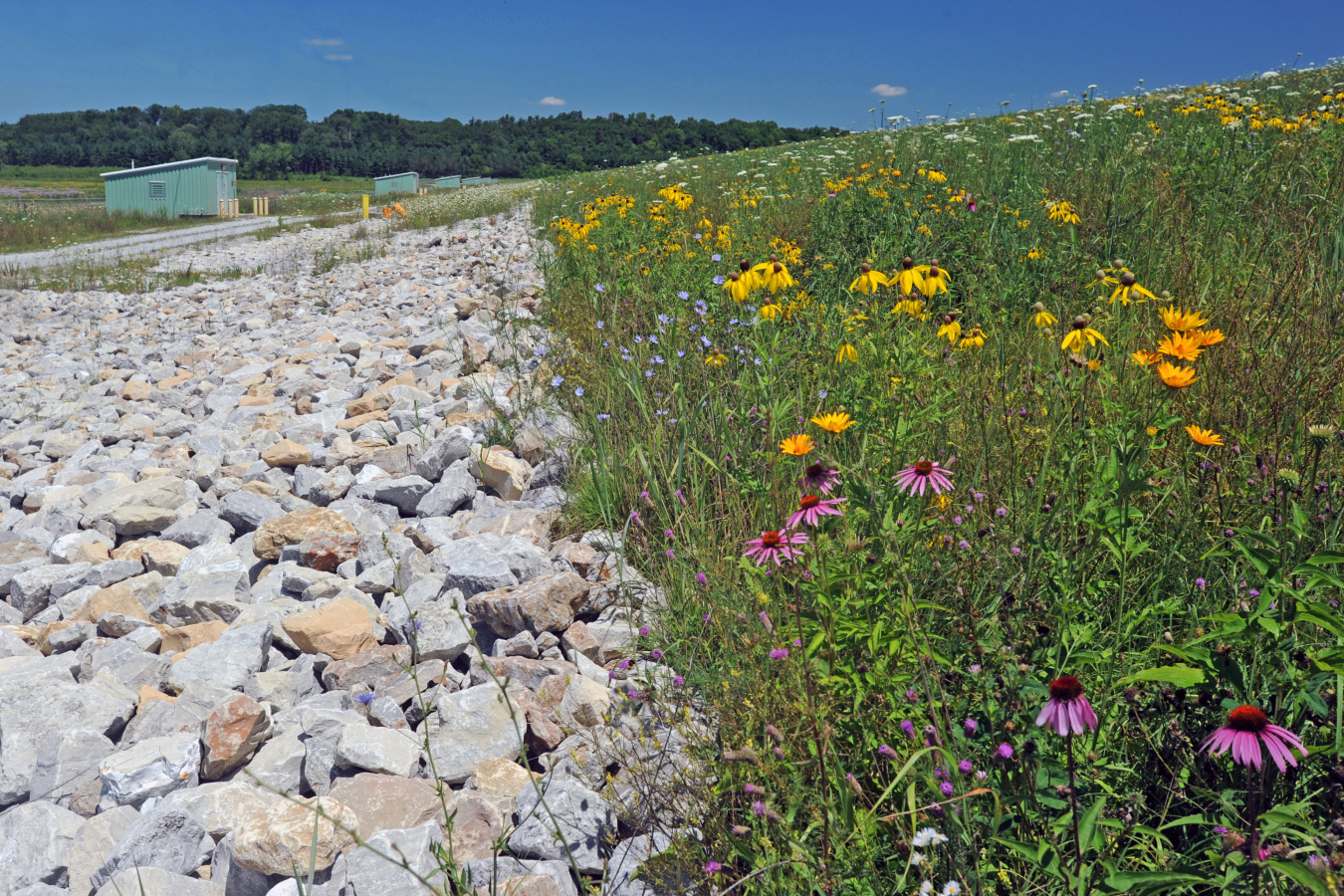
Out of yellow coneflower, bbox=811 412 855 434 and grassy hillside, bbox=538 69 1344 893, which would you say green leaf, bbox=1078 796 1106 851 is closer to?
grassy hillside, bbox=538 69 1344 893

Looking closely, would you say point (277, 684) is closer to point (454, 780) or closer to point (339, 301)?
point (454, 780)

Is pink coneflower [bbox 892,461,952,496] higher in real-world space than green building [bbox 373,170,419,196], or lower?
lower

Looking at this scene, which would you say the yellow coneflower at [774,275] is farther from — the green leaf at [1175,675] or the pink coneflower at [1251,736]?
the pink coneflower at [1251,736]

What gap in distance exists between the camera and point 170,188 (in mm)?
29422

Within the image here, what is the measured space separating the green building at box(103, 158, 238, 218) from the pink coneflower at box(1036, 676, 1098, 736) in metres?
35.2

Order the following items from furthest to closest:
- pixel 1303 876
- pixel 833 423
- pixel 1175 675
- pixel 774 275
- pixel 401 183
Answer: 1. pixel 401 183
2. pixel 774 275
3. pixel 833 423
4. pixel 1175 675
5. pixel 1303 876

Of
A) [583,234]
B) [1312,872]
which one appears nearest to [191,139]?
[583,234]

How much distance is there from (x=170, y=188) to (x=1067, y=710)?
3640 cm

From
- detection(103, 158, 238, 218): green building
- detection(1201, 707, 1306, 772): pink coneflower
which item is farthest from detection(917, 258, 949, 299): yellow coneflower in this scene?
detection(103, 158, 238, 218): green building

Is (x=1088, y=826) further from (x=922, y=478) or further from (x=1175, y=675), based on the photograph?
(x=922, y=478)

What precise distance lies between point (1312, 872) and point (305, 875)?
1815mm

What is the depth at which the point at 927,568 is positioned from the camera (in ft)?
6.08

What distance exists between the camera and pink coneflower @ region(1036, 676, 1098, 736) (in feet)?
3.22

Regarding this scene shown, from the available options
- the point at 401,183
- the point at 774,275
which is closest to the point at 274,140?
the point at 401,183
